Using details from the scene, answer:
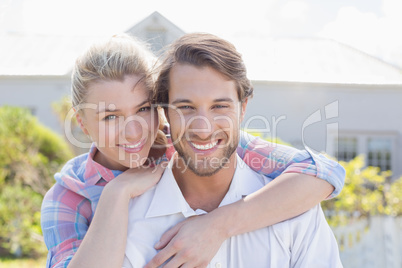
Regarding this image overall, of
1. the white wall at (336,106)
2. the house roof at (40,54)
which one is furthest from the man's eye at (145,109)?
the house roof at (40,54)

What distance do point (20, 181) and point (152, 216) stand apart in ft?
21.5

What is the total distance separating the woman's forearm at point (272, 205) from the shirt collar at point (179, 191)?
14cm

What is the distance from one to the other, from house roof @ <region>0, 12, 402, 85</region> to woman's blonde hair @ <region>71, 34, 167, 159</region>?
8.62 m

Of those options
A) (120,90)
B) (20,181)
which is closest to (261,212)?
(120,90)

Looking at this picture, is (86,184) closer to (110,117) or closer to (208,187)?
(110,117)

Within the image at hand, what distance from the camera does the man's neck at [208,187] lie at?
7.59 feet

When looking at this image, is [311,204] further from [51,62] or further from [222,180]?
[51,62]

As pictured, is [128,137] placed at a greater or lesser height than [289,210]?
greater

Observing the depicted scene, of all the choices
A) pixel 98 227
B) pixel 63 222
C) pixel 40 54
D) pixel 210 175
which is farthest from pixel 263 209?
pixel 40 54

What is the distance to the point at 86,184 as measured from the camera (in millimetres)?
2365

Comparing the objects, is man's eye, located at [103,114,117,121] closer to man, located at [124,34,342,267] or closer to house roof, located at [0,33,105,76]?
man, located at [124,34,342,267]

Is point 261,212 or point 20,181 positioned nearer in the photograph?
point 261,212

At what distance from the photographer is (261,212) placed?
205cm

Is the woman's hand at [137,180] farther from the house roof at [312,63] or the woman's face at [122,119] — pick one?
the house roof at [312,63]
